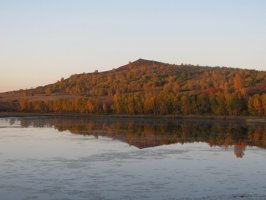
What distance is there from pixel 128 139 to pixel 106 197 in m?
24.4

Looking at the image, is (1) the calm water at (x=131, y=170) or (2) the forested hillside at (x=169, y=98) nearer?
(1) the calm water at (x=131, y=170)

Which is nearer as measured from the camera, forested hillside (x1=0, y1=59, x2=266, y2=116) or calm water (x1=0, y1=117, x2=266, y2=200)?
calm water (x1=0, y1=117, x2=266, y2=200)

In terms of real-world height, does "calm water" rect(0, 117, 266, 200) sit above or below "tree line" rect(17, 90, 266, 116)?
below

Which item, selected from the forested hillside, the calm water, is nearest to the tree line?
the forested hillside

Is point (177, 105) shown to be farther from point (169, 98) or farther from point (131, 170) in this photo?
point (131, 170)

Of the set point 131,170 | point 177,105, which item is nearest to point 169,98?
point 177,105

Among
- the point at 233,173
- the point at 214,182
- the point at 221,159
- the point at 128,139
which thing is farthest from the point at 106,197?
the point at 128,139

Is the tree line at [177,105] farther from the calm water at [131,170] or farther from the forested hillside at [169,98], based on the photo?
the calm water at [131,170]

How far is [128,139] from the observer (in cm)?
4238

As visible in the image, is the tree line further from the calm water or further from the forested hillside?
the calm water

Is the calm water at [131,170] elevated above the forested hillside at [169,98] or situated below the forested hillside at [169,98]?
below

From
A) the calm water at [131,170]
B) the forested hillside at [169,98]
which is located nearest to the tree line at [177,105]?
the forested hillside at [169,98]

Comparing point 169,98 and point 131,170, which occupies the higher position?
point 169,98

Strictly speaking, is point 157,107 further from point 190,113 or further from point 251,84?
point 251,84
